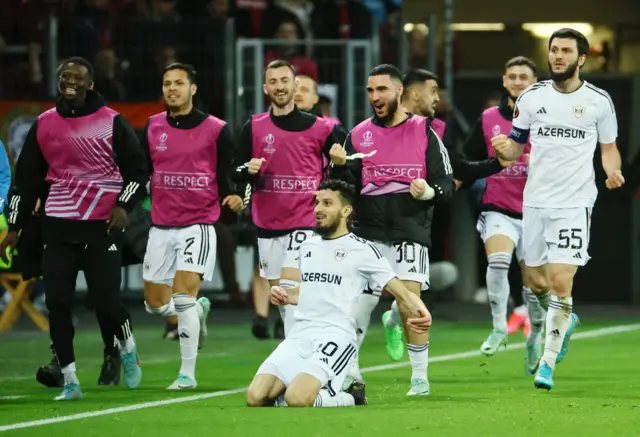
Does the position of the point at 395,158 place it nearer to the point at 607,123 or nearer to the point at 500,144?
the point at 500,144

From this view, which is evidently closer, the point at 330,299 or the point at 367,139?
the point at 330,299

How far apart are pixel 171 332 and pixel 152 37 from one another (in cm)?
391

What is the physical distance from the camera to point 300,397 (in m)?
10.7

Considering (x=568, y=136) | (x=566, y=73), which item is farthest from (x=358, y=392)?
(x=566, y=73)

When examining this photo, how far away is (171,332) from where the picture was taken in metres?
17.1

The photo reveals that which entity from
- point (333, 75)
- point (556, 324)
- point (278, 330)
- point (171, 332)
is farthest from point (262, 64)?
point (556, 324)

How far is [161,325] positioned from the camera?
61.8 ft

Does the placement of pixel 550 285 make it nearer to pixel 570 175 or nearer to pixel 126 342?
pixel 570 175

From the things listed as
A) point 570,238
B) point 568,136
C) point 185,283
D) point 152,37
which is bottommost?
point 185,283

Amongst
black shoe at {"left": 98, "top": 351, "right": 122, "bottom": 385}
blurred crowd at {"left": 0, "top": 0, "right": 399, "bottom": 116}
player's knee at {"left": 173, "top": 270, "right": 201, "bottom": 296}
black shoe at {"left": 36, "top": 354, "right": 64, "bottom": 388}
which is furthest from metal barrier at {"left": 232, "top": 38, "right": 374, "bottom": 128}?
black shoe at {"left": 36, "top": 354, "right": 64, "bottom": 388}

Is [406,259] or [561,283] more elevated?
[406,259]

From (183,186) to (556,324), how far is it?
10.1 ft

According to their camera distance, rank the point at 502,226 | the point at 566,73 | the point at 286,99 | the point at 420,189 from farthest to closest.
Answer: the point at 502,226 → the point at 286,99 → the point at 566,73 → the point at 420,189

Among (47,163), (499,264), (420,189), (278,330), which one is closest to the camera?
(420,189)
